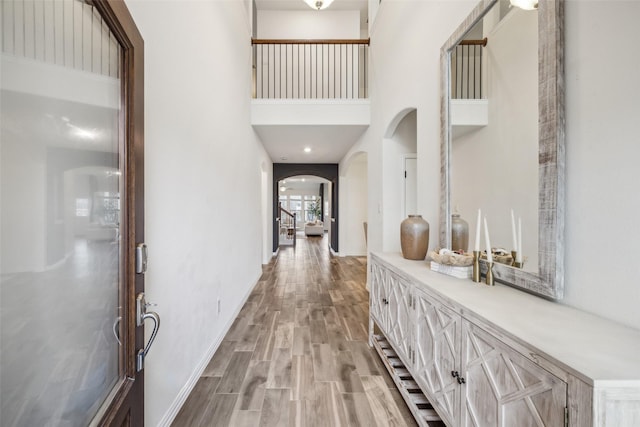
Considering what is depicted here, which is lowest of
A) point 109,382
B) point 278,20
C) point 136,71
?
point 109,382

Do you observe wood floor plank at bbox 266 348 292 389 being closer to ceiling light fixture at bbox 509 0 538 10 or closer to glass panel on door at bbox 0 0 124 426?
glass panel on door at bbox 0 0 124 426

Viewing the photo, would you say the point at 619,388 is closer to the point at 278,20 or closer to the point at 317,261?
the point at 317,261

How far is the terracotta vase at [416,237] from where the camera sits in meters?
2.08

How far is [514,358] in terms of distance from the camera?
2.85ft

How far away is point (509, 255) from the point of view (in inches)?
54.3

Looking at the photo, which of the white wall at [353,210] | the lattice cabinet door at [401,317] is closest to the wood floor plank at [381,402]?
the lattice cabinet door at [401,317]

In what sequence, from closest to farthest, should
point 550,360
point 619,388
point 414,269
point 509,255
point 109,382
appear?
point 619,388 < point 550,360 < point 109,382 < point 509,255 < point 414,269

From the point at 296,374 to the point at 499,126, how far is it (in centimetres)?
214

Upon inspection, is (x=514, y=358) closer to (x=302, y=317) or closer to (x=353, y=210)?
(x=302, y=317)

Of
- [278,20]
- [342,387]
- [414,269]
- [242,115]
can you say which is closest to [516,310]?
[414,269]

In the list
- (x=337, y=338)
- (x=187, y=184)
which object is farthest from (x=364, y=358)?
(x=187, y=184)

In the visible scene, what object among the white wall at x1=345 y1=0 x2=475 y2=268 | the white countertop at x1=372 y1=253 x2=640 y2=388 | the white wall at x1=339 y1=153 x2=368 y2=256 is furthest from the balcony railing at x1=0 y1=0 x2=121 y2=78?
the white wall at x1=339 y1=153 x2=368 y2=256

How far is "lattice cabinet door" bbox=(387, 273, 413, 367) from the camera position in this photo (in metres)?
1.66

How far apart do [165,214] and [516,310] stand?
1.74 m
